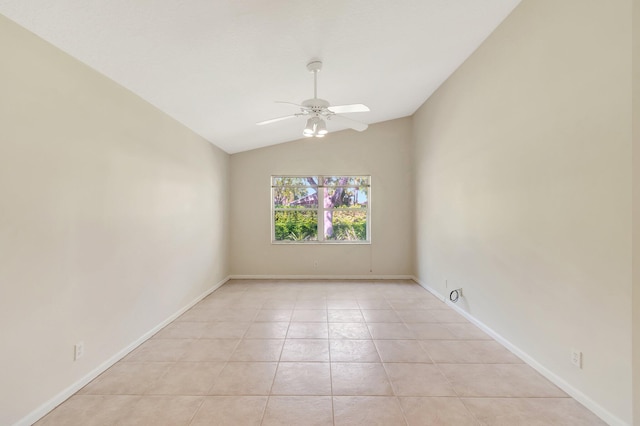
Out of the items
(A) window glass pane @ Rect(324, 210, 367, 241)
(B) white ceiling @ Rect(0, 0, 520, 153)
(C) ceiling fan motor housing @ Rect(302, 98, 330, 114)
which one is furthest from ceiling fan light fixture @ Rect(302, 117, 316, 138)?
(A) window glass pane @ Rect(324, 210, 367, 241)

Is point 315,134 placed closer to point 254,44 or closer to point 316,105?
point 316,105

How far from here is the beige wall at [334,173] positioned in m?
5.54

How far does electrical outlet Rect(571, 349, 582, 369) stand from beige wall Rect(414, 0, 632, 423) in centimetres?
4

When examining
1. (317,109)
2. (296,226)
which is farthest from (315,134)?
(296,226)

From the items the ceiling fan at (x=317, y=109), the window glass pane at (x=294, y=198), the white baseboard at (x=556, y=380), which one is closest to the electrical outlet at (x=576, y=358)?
the white baseboard at (x=556, y=380)

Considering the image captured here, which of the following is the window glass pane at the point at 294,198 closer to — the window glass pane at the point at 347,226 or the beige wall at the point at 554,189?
the window glass pane at the point at 347,226

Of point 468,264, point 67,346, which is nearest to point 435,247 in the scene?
point 468,264

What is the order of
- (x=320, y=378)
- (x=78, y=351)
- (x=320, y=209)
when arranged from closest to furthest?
(x=78, y=351) → (x=320, y=378) → (x=320, y=209)

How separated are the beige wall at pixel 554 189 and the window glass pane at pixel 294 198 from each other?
2877 millimetres

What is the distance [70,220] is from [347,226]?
4.34 metres

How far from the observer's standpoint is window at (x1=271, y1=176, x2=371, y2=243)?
223 inches

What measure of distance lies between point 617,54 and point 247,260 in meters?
5.36

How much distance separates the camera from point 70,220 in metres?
2.04

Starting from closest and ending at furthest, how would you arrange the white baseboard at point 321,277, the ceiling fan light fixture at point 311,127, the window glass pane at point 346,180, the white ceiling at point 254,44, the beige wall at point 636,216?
the beige wall at point 636,216
the white ceiling at point 254,44
the ceiling fan light fixture at point 311,127
the white baseboard at point 321,277
the window glass pane at point 346,180
